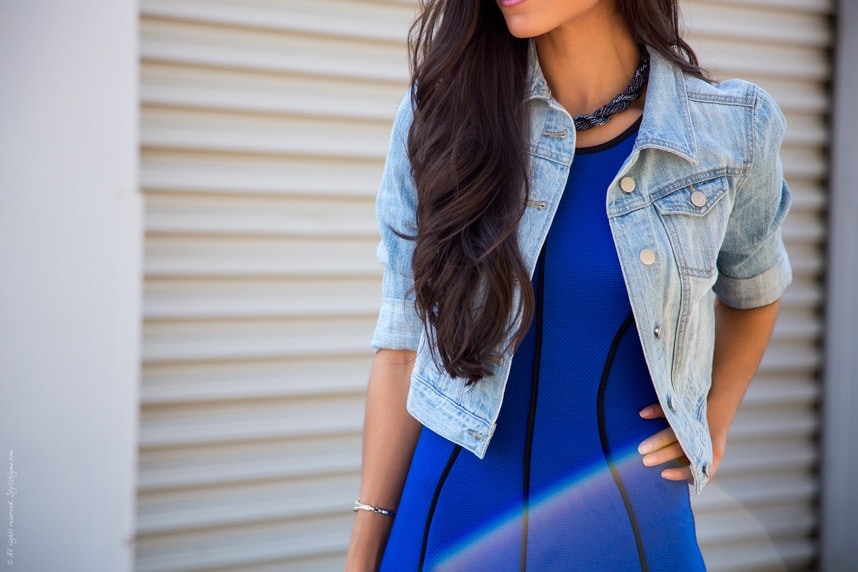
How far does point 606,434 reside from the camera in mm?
1456

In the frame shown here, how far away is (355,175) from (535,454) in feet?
6.93

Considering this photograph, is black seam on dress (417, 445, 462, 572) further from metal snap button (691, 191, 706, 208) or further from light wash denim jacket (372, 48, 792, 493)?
metal snap button (691, 191, 706, 208)

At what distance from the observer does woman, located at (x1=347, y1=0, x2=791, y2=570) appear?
4.75ft

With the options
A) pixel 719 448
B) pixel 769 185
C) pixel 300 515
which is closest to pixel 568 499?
pixel 719 448

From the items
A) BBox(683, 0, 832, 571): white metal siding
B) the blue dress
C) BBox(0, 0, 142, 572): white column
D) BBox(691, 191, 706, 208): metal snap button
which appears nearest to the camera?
the blue dress

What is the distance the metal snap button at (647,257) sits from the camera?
4.81 feet

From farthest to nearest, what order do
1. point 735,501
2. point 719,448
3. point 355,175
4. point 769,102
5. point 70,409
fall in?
point 735,501, point 355,175, point 70,409, point 719,448, point 769,102

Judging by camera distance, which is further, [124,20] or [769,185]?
[124,20]

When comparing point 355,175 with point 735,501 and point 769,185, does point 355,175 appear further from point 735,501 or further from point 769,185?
point 735,501

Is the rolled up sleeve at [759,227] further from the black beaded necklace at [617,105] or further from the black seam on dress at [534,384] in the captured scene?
the black seam on dress at [534,384]

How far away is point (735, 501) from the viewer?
4242mm

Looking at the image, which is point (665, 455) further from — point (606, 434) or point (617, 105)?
point (617, 105)

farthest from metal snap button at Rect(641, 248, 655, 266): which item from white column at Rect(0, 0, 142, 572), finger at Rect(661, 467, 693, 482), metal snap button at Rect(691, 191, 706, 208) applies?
white column at Rect(0, 0, 142, 572)

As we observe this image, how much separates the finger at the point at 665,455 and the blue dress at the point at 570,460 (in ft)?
0.05
